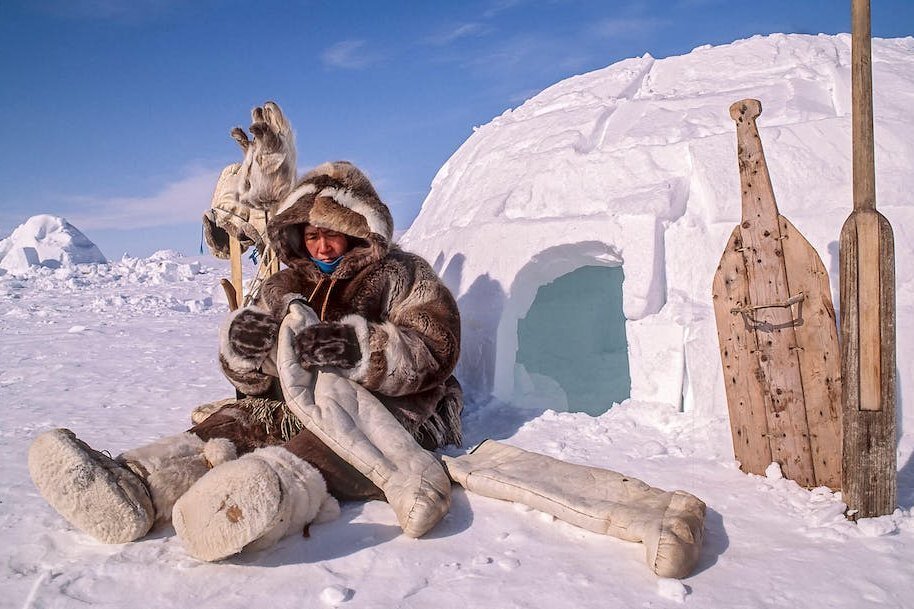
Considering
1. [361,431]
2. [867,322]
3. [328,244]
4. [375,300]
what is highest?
[328,244]

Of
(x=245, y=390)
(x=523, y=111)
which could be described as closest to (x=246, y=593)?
(x=245, y=390)

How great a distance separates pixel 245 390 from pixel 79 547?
971mm

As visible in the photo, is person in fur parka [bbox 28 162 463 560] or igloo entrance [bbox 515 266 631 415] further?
igloo entrance [bbox 515 266 631 415]

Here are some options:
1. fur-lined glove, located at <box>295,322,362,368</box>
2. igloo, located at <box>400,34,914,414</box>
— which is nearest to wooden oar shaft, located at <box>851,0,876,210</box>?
igloo, located at <box>400,34,914,414</box>

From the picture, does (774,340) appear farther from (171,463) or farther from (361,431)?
(171,463)

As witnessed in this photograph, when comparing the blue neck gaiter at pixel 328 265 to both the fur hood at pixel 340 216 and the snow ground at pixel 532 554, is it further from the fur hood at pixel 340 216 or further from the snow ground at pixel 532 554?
the snow ground at pixel 532 554

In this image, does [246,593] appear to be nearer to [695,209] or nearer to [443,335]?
[443,335]

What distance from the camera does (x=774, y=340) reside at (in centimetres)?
277

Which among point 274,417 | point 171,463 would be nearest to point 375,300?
point 274,417

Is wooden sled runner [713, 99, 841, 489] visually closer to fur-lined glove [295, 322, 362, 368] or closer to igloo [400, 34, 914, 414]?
igloo [400, 34, 914, 414]

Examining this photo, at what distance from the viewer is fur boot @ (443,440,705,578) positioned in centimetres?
204

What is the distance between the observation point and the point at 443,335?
3084mm

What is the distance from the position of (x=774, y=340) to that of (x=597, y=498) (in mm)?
1028

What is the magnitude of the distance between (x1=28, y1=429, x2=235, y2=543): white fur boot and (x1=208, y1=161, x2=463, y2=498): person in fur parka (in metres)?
0.49
